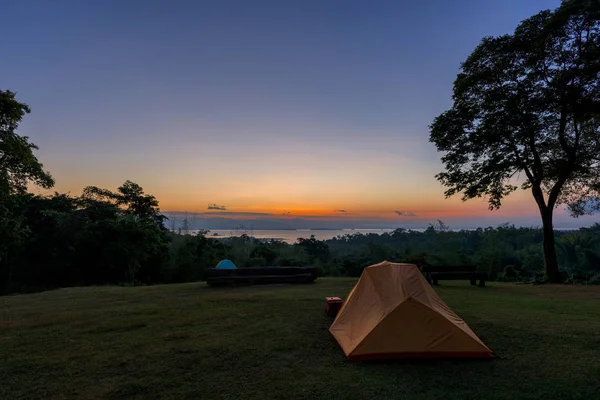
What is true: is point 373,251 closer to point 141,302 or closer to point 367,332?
point 141,302

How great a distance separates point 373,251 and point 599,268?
12308 millimetres

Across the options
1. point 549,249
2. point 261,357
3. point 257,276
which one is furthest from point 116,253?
point 549,249

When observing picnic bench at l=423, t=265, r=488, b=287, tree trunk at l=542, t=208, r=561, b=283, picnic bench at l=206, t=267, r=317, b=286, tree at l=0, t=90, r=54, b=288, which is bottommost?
picnic bench at l=206, t=267, r=317, b=286

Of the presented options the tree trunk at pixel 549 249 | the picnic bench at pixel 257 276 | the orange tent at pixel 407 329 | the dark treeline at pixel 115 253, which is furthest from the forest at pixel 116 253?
A: the orange tent at pixel 407 329

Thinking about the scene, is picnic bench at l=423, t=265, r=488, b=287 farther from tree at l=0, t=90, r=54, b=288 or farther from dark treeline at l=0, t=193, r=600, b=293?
tree at l=0, t=90, r=54, b=288

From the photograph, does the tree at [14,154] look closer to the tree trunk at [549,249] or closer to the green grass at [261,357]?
the green grass at [261,357]

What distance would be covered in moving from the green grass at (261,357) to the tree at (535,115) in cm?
641

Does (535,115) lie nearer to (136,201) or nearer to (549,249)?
(549,249)

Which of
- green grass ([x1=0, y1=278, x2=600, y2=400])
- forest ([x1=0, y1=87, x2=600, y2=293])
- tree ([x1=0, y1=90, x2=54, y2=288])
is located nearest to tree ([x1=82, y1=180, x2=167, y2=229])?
forest ([x1=0, y1=87, x2=600, y2=293])

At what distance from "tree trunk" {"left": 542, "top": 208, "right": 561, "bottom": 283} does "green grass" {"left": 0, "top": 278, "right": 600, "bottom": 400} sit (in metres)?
5.44

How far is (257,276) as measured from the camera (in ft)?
41.1

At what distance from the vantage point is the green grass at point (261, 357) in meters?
3.42

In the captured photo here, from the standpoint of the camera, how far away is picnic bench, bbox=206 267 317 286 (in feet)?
40.0

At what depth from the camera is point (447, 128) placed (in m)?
13.5
